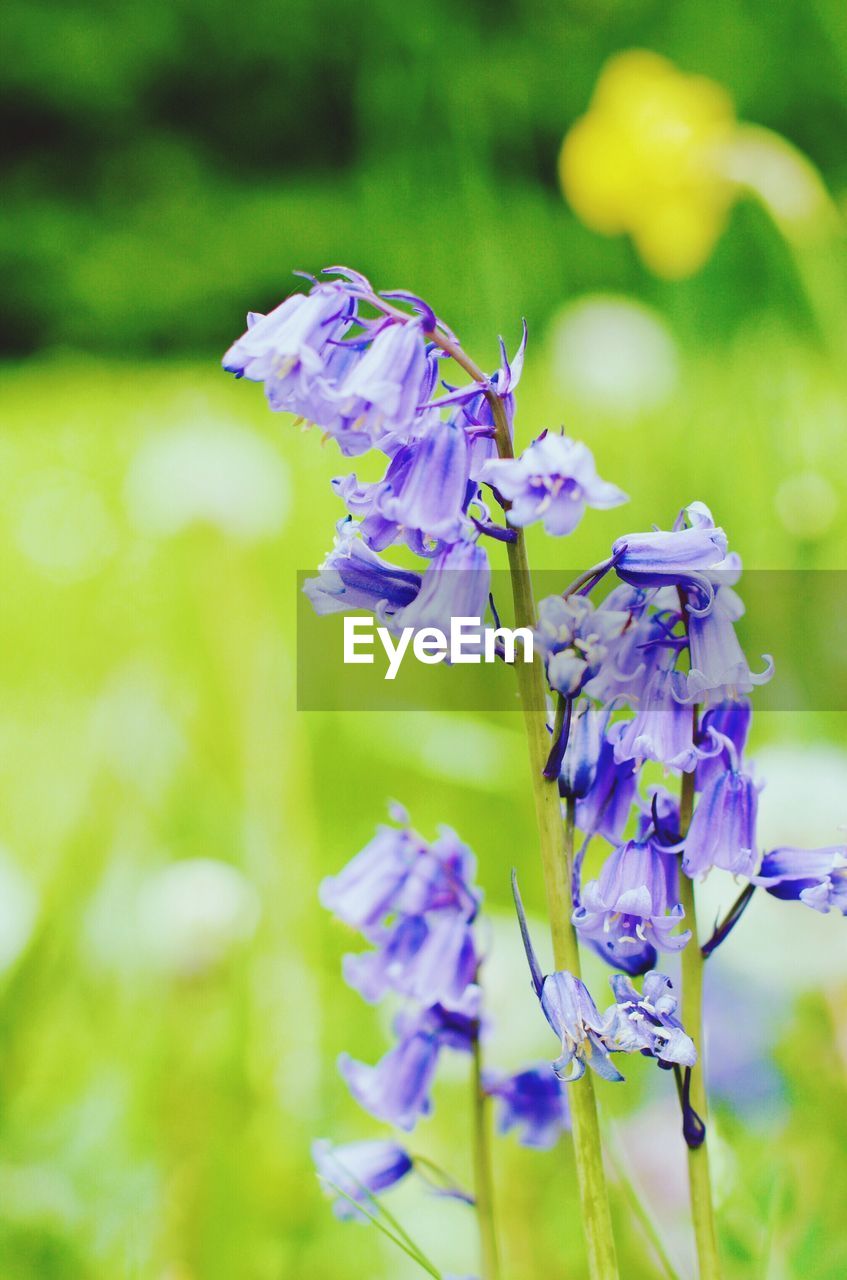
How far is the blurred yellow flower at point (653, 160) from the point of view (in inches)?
95.3

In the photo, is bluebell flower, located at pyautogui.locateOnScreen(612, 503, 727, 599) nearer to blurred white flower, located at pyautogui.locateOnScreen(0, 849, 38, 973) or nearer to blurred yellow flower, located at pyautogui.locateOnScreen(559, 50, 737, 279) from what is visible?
blurred white flower, located at pyautogui.locateOnScreen(0, 849, 38, 973)

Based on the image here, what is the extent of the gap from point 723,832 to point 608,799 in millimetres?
52

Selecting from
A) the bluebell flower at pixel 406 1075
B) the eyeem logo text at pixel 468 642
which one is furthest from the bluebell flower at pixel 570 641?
the bluebell flower at pixel 406 1075

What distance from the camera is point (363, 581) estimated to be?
55cm

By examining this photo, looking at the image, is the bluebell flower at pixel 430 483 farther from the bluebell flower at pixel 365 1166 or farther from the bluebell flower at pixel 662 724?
the bluebell flower at pixel 365 1166

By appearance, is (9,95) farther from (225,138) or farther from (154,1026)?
(154,1026)

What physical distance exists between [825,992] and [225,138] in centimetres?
489

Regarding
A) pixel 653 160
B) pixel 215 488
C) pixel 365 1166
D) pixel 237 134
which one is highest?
pixel 237 134

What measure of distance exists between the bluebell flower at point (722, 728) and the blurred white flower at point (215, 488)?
1.42 m

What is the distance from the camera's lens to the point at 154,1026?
1.13 m

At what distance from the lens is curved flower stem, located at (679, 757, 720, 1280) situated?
532mm

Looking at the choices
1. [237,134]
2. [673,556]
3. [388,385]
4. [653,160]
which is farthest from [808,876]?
[237,134]

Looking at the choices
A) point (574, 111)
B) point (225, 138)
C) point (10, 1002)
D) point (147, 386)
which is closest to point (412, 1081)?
point (10, 1002)

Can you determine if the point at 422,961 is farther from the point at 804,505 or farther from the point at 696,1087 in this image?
the point at 804,505
